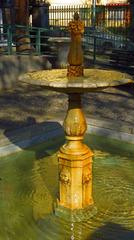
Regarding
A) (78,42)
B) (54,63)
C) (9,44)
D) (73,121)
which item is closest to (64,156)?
(73,121)

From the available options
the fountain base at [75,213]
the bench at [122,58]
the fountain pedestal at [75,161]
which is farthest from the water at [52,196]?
the bench at [122,58]

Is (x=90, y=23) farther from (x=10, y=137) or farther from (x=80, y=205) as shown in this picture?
(x=80, y=205)

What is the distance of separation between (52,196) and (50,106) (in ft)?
17.8

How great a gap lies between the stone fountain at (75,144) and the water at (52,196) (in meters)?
0.18

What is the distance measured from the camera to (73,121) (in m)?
4.77

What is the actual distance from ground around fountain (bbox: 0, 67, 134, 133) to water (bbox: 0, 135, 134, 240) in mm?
1451

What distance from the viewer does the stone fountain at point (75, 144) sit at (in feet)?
15.1

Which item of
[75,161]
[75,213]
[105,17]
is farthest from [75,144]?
[105,17]

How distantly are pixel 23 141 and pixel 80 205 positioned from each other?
9.95 feet

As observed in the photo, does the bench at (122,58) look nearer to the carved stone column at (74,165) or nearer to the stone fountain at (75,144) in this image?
the stone fountain at (75,144)

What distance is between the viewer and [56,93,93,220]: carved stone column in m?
4.80

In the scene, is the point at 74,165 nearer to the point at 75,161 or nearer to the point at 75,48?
the point at 75,161

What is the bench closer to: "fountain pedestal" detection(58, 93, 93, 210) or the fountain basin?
the fountain basin

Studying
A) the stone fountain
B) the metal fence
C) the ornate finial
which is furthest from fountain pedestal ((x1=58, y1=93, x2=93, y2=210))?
the metal fence
